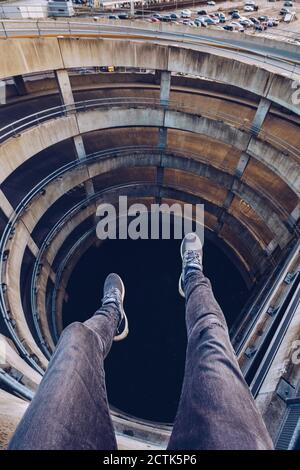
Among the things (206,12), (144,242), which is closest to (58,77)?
(144,242)

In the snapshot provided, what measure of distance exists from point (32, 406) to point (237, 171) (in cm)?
2464

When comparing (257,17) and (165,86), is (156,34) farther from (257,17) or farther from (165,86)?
(257,17)

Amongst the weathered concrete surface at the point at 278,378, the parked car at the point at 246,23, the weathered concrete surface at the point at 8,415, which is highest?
the parked car at the point at 246,23

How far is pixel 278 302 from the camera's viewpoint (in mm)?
15219

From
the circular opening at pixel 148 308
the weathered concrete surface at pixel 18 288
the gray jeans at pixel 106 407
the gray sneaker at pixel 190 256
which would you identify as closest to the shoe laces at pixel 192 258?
the gray sneaker at pixel 190 256

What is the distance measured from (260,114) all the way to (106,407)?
22.8m

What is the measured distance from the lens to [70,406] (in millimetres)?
4566

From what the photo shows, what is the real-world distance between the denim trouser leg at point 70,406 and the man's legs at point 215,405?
1412 mm

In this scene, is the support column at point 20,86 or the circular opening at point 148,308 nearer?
the circular opening at point 148,308

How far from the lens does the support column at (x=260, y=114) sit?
69.3 feet

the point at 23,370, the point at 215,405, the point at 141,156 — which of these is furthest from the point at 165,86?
the point at 215,405

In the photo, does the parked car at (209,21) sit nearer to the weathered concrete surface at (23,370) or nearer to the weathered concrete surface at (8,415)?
the weathered concrete surface at (23,370)

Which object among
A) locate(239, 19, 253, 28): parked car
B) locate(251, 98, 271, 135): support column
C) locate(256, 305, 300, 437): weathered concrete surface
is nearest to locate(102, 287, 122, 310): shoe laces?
locate(256, 305, 300, 437): weathered concrete surface

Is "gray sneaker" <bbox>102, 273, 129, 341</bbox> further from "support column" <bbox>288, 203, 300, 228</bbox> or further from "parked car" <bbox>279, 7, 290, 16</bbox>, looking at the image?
"parked car" <bbox>279, 7, 290, 16</bbox>
